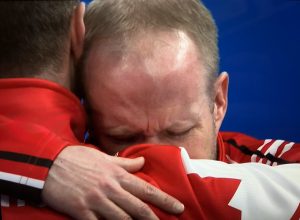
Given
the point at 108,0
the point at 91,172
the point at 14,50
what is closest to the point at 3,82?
the point at 14,50

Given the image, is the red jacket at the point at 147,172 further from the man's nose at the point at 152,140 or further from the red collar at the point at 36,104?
the man's nose at the point at 152,140

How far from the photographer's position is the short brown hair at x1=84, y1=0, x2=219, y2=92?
0.88 m

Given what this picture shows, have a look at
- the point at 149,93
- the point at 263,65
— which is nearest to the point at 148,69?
the point at 149,93

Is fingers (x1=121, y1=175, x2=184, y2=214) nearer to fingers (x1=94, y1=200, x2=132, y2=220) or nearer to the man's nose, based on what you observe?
fingers (x1=94, y1=200, x2=132, y2=220)

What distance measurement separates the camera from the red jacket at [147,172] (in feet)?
2.01

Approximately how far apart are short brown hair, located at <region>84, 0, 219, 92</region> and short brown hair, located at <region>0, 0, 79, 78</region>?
0.50 feet

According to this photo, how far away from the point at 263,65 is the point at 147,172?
3.43 feet

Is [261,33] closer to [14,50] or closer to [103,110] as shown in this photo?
[103,110]

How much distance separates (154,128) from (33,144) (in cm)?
26

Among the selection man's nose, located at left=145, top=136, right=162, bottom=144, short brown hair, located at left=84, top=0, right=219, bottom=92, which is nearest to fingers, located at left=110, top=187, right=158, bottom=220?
man's nose, located at left=145, top=136, right=162, bottom=144

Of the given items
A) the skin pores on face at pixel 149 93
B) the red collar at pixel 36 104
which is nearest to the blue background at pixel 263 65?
the skin pores on face at pixel 149 93

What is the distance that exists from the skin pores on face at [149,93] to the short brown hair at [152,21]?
0.08 ft

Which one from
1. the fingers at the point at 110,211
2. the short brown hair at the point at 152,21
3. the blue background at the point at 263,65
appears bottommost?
the blue background at the point at 263,65

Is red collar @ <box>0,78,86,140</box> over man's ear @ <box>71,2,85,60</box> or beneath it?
beneath
